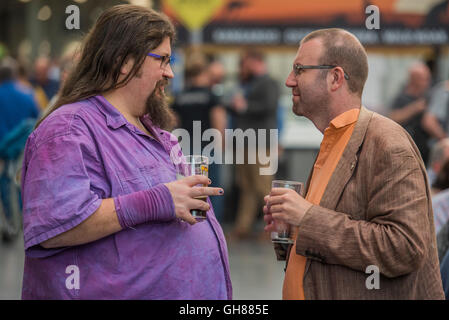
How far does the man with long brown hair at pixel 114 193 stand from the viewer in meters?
2.24

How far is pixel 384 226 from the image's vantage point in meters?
2.28

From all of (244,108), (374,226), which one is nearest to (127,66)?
(374,226)

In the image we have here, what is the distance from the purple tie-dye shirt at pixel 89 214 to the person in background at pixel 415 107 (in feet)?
19.9

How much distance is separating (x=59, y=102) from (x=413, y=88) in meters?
6.74

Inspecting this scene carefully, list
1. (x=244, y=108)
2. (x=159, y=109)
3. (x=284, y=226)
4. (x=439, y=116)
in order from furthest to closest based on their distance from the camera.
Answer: (x=244, y=108) → (x=439, y=116) → (x=159, y=109) → (x=284, y=226)

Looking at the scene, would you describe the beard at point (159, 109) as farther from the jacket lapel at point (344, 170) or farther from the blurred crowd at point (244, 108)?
the blurred crowd at point (244, 108)

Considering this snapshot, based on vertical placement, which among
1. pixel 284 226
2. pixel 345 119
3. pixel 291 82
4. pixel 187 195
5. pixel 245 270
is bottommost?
pixel 245 270

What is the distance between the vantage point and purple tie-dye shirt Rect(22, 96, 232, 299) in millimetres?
2221

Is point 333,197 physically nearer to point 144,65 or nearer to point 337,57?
point 337,57

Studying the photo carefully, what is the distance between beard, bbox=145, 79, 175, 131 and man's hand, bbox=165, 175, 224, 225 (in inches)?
18.7

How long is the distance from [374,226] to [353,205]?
123 millimetres

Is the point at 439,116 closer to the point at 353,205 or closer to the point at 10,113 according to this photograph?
the point at 10,113

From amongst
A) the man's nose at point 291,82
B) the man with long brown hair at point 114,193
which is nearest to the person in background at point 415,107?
the man's nose at point 291,82

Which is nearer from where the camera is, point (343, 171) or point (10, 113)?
point (343, 171)
